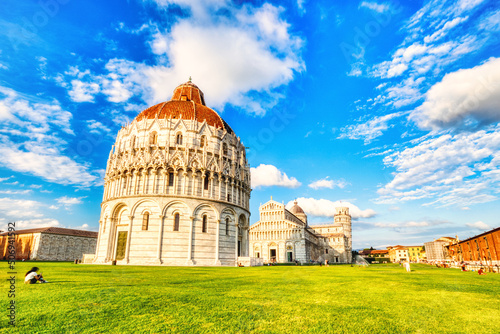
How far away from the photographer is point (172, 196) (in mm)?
33531

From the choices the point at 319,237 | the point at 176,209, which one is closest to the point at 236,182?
the point at 176,209

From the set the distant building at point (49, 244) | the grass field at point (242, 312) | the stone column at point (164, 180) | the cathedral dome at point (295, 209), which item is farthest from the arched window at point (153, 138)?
the cathedral dome at point (295, 209)

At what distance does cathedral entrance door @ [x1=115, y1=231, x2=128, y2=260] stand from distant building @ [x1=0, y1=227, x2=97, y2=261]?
1778 inches

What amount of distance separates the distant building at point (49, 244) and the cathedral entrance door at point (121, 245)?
148 ft

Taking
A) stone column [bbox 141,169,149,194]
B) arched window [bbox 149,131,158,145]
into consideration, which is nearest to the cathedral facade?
stone column [bbox 141,169,149,194]

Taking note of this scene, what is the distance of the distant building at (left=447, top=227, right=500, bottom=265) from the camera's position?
133 ft

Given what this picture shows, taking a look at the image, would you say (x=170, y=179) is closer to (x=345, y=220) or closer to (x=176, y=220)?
(x=176, y=220)

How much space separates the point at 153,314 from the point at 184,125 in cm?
3272

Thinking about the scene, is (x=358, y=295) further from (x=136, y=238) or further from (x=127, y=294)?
(x=136, y=238)

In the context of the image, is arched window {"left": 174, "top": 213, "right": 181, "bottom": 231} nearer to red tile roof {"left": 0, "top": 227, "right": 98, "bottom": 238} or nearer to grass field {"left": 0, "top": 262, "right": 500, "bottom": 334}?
grass field {"left": 0, "top": 262, "right": 500, "bottom": 334}

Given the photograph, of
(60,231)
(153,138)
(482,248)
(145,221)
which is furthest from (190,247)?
(60,231)

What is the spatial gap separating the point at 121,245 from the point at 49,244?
46.6 metres

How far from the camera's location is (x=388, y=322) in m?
6.27

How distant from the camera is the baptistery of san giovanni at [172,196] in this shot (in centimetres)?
3288
